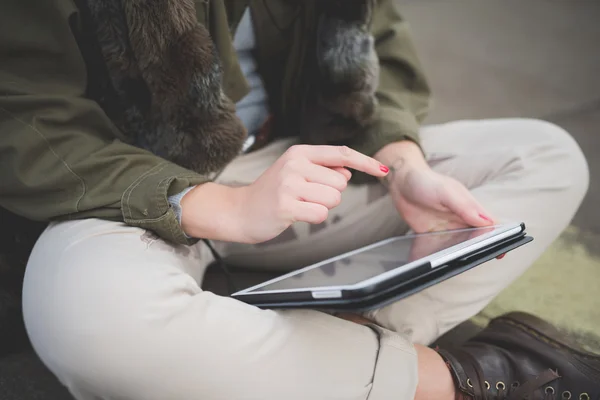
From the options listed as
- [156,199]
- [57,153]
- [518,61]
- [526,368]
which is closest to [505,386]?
[526,368]

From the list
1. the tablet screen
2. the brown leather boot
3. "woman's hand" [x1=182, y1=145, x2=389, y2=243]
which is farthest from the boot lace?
"woman's hand" [x1=182, y1=145, x2=389, y2=243]

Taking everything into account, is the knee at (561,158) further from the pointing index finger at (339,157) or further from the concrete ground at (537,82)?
the pointing index finger at (339,157)

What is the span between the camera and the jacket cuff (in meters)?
0.60

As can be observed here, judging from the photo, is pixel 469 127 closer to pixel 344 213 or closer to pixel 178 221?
pixel 344 213

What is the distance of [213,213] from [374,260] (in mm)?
183

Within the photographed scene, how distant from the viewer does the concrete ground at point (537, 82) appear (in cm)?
92

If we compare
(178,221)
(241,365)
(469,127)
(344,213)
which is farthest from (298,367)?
(469,127)

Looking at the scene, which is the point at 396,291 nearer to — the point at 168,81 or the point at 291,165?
the point at 291,165

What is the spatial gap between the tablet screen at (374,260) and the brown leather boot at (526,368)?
120mm

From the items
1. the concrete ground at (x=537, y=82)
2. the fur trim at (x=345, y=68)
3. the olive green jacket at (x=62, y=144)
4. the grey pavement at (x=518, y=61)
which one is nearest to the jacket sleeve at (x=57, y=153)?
the olive green jacket at (x=62, y=144)

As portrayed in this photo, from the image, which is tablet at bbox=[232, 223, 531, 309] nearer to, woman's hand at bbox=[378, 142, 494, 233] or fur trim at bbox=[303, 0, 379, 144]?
woman's hand at bbox=[378, 142, 494, 233]

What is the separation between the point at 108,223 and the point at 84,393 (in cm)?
16

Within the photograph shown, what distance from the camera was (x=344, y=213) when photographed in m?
0.83

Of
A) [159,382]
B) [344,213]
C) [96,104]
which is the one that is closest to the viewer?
[159,382]
